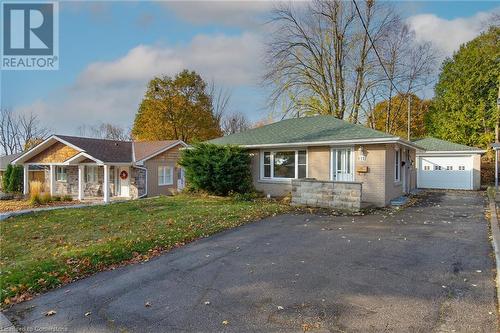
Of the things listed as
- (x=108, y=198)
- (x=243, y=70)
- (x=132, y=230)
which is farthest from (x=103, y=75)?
(x=132, y=230)

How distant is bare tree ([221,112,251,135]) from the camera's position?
145 ft

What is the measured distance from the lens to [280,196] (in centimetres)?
1449

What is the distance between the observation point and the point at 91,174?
2322 cm

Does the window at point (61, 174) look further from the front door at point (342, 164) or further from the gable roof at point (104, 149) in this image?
the front door at point (342, 164)

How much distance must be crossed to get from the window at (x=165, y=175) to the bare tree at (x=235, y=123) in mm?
20667

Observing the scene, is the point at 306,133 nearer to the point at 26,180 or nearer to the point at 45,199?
the point at 45,199

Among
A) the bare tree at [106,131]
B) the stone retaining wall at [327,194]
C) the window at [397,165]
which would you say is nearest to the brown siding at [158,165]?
the stone retaining wall at [327,194]

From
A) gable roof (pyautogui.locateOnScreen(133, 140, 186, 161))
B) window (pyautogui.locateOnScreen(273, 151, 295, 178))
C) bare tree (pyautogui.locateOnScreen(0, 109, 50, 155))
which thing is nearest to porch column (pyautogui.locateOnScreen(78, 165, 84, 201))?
gable roof (pyautogui.locateOnScreen(133, 140, 186, 161))

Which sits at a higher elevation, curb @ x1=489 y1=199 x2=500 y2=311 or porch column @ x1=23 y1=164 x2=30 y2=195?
porch column @ x1=23 y1=164 x2=30 y2=195

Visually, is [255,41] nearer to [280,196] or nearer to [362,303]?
[280,196]

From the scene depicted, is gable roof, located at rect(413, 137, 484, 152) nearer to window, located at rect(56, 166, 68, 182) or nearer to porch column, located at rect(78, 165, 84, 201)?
porch column, located at rect(78, 165, 84, 201)

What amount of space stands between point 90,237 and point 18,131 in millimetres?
46112

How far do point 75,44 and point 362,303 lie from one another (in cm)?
1116

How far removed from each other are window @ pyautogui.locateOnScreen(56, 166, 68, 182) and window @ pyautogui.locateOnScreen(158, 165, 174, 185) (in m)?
7.18
